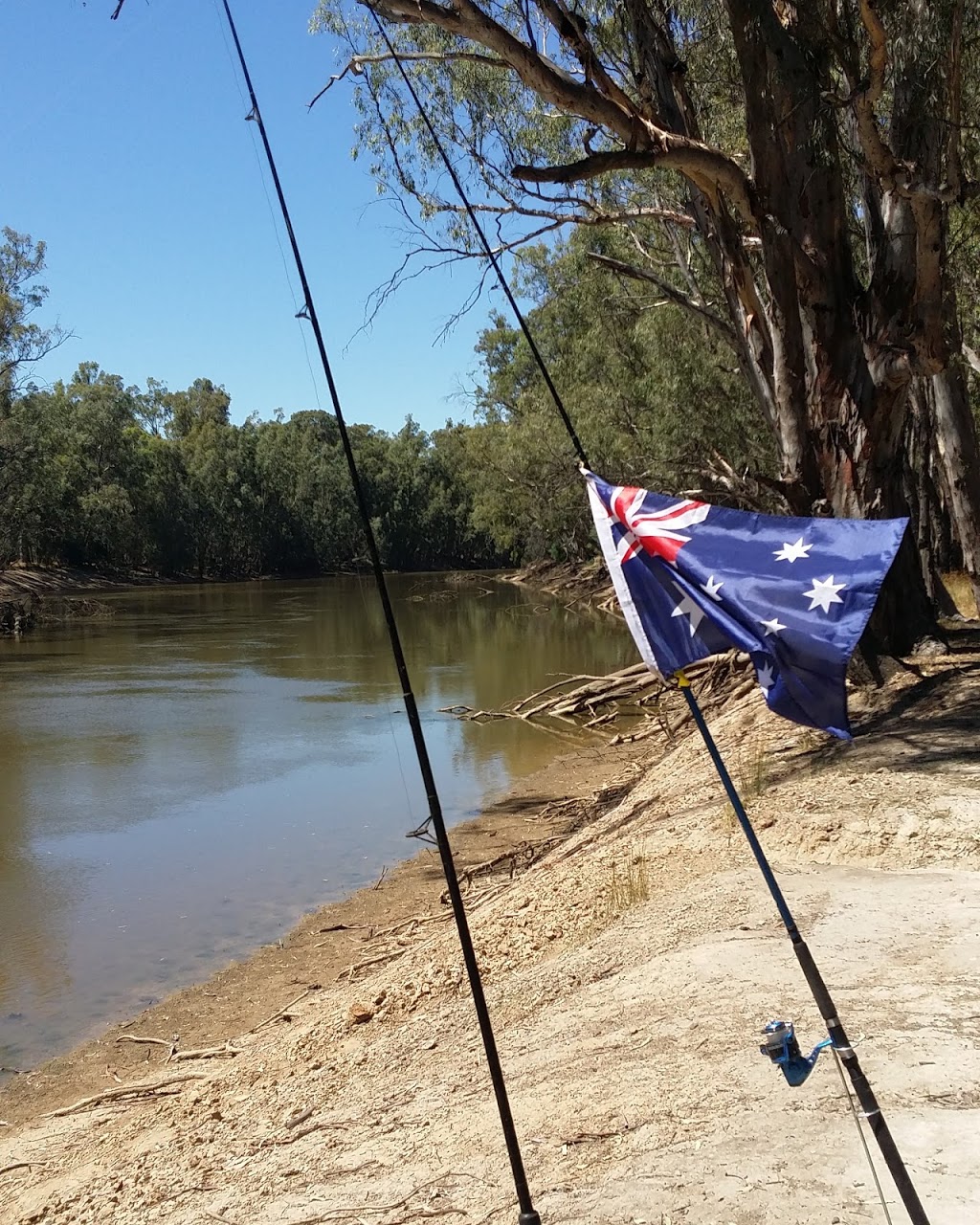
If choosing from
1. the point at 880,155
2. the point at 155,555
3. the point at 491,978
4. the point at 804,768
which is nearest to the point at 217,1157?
the point at 491,978

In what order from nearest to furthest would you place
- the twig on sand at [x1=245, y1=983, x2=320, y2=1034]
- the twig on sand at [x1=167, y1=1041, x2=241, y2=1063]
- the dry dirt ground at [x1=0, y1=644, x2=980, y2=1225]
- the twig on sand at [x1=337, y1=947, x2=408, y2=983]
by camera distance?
the dry dirt ground at [x1=0, y1=644, x2=980, y2=1225] < the twig on sand at [x1=167, y1=1041, x2=241, y2=1063] < the twig on sand at [x1=245, y1=983, x2=320, y2=1034] < the twig on sand at [x1=337, y1=947, x2=408, y2=983]

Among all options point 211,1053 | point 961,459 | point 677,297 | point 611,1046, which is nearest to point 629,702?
point 961,459

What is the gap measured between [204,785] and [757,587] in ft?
34.9

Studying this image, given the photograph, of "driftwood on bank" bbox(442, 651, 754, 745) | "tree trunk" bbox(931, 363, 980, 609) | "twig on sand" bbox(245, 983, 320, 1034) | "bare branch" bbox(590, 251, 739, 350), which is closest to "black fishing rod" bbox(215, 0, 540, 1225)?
"twig on sand" bbox(245, 983, 320, 1034)

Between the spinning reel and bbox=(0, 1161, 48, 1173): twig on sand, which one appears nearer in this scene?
the spinning reel

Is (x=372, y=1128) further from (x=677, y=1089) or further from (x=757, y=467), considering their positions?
(x=757, y=467)

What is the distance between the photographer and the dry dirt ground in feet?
9.79

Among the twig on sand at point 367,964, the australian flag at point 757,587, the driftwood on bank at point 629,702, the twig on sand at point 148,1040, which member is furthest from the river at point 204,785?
the australian flag at point 757,587

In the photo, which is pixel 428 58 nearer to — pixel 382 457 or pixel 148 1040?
pixel 148 1040

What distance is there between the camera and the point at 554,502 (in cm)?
3088

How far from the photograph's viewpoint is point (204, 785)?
12594 millimetres

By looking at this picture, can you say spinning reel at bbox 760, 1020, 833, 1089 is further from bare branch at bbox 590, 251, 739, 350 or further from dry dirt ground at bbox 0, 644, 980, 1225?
bare branch at bbox 590, 251, 739, 350

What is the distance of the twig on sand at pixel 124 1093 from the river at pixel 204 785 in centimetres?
93

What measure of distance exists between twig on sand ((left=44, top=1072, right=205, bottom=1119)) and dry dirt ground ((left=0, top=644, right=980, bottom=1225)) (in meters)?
0.02
